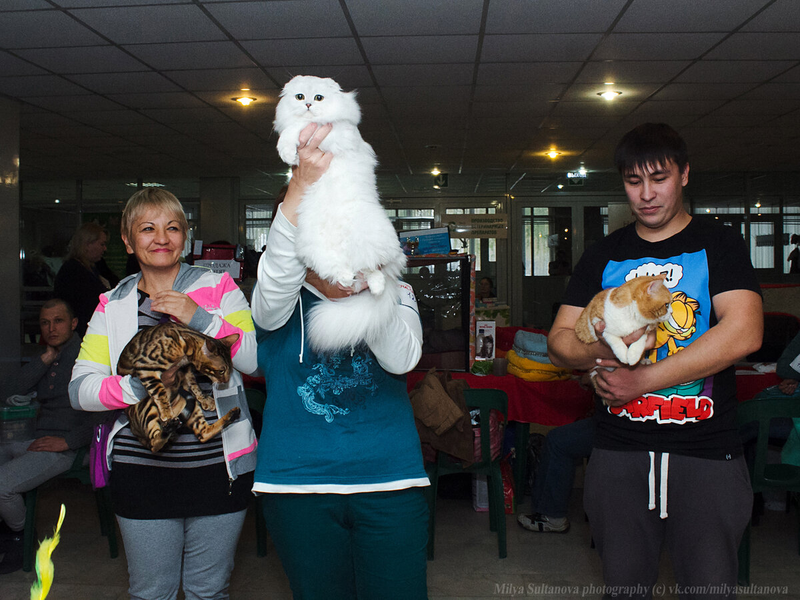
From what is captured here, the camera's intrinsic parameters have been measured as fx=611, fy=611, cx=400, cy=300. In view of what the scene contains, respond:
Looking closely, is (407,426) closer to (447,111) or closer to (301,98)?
(301,98)

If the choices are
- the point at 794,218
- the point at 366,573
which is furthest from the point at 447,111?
the point at 794,218

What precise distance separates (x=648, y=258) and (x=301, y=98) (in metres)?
0.89

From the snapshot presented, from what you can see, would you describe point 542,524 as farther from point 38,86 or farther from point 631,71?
point 38,86

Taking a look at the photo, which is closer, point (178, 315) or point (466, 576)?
point (178, 315)

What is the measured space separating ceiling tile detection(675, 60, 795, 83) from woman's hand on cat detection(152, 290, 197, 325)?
445cm

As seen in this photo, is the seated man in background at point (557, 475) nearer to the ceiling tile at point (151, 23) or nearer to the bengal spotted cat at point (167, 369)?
the bengal spotted cat at point (167, 369)

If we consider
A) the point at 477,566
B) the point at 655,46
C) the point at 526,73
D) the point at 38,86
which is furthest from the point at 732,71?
the point at 38,86

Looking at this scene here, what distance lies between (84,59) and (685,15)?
4.08m

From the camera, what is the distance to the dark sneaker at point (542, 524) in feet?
10.7

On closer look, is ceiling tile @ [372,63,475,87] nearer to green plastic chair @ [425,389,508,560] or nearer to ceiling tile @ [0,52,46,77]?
ceiling tile @ [0,52,46,77]

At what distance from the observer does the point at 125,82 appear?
194 inches

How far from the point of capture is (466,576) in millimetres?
2811

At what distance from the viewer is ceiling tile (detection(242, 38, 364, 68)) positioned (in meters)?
4.12

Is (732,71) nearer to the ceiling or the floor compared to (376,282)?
nearer to the ceiling
